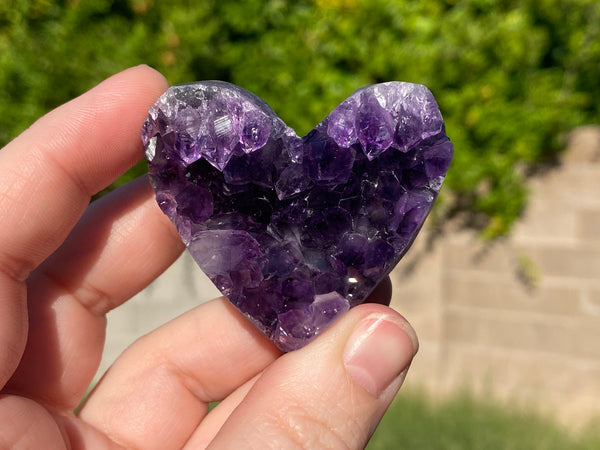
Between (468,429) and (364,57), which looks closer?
(468,429)

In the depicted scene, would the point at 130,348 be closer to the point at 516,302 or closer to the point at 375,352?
the point at 375,352

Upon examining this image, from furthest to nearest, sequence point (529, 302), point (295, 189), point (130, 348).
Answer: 1. point (529, 302)
2. point (130, 348)
3. point (295, 189)

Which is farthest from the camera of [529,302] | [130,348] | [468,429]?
[529,302]

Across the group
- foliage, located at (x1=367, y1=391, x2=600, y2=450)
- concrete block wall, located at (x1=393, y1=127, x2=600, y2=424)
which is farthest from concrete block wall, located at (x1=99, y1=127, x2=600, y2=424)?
foliage, located at (x1=367, y1=391, x2=600, y2=450)

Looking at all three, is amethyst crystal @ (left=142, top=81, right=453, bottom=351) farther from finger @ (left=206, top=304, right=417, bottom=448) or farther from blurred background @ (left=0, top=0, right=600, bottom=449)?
blurred background @ (left=0, top=0, right=600, bottom=449)

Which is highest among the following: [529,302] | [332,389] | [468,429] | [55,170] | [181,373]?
[55,170]

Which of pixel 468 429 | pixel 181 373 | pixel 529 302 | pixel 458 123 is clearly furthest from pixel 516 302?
pixel 181 373

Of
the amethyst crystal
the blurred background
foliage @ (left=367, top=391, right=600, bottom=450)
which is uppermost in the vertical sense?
the amethyst crystal
